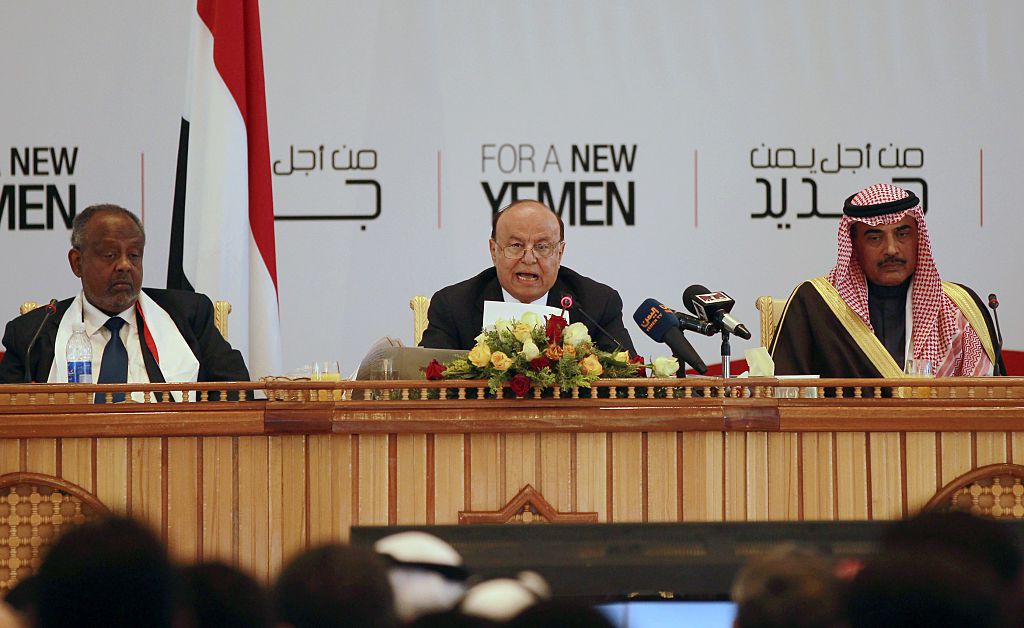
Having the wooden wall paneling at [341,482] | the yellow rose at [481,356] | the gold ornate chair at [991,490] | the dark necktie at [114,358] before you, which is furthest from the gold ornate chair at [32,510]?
the gold ornate chair at [991,490]

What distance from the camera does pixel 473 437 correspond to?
3.23 metres

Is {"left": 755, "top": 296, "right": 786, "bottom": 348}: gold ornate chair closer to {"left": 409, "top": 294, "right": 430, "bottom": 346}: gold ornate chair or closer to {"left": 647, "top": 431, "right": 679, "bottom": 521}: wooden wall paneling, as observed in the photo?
{"left": 409, "top": 294, "right": 430, "bottom": 346}: gold ornate chair

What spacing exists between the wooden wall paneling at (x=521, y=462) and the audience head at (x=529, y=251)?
4.66 ft

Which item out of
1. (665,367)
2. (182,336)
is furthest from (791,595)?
(182,336)

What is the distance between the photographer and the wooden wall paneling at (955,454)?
3.25 metres

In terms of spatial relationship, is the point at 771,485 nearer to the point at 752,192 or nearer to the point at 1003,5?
the point at 752,192

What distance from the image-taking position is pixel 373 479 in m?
3.22

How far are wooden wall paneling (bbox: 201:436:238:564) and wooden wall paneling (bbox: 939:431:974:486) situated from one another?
1750 mm

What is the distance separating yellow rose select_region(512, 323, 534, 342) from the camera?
3.28 metres

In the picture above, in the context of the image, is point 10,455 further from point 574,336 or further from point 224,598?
point 224,598

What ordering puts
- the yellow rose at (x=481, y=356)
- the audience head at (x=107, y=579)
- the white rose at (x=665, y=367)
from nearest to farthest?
the audience head at (x=107, y=579)
the yellow rose at (x=481, y=356)
the white rose at (x=665, y=367)

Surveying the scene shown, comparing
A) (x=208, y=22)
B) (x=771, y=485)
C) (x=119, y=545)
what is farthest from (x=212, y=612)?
(x=208, y=22)

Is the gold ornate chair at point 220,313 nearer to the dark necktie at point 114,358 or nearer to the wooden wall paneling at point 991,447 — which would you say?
the dark necktie at point 114,358

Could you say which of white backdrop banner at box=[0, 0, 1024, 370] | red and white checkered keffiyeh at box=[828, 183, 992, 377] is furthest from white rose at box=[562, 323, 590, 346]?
white backdrop banner at box=[0, 0, 1024, 370]
